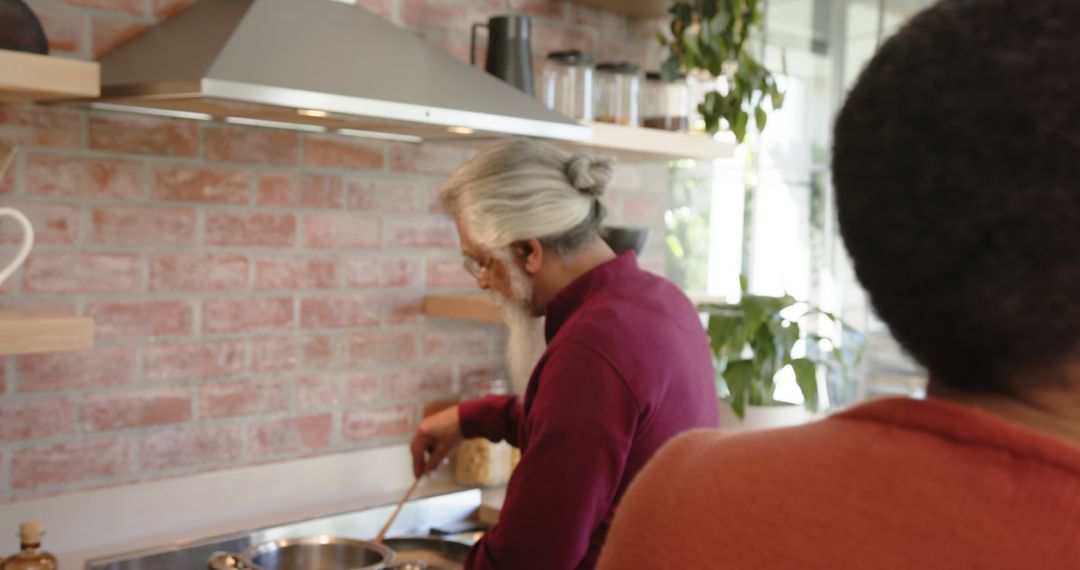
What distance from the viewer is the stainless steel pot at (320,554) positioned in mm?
1999

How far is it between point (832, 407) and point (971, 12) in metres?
4.22

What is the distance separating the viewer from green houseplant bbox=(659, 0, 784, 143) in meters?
2.75

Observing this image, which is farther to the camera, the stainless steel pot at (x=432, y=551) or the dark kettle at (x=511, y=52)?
the dark kettle at (x=511, y=52)

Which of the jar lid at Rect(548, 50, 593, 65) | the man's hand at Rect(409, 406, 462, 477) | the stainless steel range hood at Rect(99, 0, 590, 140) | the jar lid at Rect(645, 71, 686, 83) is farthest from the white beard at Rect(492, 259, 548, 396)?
the jar lid at Rect(645, 71, 686, 83)

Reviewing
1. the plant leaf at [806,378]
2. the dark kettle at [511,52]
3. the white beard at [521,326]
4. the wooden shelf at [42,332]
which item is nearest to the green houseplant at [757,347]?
the plant leaf at [806,378]

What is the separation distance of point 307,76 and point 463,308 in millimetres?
849

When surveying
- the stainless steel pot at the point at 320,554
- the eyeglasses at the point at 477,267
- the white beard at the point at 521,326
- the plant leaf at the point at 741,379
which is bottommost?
the stainless steel pot at the point at 320,554

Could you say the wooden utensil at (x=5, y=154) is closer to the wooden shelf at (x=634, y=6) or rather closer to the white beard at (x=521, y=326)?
the white beard at (x=521, y=326)

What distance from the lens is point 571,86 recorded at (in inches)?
99.3

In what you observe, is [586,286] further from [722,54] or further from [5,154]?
[722,54]

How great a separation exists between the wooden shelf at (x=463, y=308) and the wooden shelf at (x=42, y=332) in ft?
2.99

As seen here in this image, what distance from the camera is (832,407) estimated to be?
469 cm

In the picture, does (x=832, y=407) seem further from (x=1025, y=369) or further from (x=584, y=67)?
(x=1025, y=369)

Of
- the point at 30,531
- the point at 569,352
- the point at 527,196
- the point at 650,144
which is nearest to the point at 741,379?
the point at 650,144
